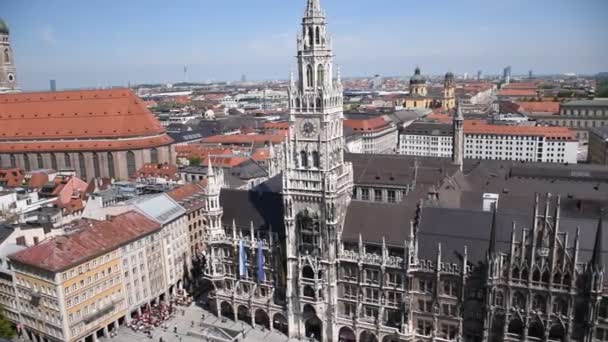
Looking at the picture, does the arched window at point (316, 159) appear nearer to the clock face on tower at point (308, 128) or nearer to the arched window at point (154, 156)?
the clock face on tower at point (308, 128)

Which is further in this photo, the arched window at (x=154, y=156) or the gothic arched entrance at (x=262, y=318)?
the arched window at (x=154, y=156)

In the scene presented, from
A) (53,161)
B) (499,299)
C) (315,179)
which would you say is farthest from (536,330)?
(53,161)

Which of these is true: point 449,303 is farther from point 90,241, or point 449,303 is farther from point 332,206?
point 90,241

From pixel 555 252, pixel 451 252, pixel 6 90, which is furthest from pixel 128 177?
pixel 555 252

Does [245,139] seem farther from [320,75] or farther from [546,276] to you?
[546,276]

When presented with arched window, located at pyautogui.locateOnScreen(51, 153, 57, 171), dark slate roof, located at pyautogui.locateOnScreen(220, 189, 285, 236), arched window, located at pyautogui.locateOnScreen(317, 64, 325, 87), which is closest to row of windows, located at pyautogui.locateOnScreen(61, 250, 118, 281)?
dark slate roof, located at pyautogui.locateOnScreen(220, 189, 285, 236)

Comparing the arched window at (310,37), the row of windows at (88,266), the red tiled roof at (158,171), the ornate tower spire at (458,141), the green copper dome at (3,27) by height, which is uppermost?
the green copper dome at (3,27)

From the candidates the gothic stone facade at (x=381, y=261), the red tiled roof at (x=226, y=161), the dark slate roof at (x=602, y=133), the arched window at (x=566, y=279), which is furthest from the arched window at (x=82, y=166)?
the dark slate roof at (x=602, y=133)
